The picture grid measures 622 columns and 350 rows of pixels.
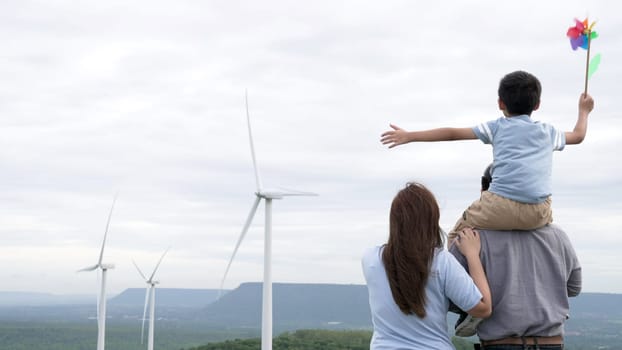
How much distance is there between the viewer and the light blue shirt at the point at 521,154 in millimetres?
5789

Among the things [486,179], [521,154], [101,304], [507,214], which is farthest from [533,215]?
[101,304]

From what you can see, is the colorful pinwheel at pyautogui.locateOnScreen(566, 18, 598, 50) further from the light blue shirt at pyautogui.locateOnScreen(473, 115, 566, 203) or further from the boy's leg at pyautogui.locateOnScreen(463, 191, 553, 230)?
the boy's leg at pyautogui.locateOnScreen(463, 191, 553, 230)

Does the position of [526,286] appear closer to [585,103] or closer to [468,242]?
[468,242]

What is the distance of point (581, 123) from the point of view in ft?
20.5

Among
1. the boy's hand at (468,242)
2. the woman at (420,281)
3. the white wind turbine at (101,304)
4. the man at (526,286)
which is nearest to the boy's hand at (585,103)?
the man at (526,286)

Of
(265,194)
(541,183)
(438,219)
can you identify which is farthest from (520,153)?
(265,194)

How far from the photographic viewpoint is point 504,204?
5.76 m

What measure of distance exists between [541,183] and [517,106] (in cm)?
57

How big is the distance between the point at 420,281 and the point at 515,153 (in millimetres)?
1051

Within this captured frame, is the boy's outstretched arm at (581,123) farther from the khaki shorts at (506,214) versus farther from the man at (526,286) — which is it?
the man at (526,286)

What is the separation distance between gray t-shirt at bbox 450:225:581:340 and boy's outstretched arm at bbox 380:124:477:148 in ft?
2.12

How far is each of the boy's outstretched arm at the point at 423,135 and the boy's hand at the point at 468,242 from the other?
611 millimetres

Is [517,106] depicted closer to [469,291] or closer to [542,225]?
[542,225]

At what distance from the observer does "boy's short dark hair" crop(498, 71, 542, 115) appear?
6.02 meters
